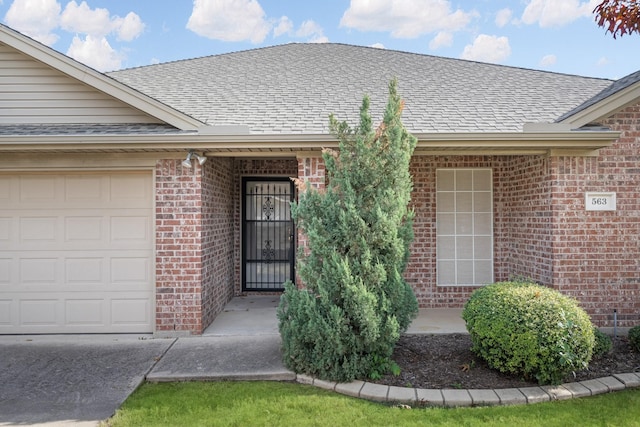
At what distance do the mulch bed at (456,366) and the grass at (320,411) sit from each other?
1.36 feet

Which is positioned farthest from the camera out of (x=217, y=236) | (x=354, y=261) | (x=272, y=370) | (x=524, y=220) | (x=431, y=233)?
(x=431, y=233)

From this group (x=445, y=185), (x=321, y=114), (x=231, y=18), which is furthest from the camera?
(x=231, y=18)

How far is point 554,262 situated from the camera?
20.9 feet

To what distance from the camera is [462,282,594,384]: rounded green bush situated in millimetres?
4406

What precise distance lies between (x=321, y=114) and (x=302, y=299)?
356cm

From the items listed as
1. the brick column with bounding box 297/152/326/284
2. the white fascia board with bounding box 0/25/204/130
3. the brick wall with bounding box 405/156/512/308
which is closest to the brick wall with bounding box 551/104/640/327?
the brick wall with bounding box 405/156/512/308

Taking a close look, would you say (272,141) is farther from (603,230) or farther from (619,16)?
(603,230)

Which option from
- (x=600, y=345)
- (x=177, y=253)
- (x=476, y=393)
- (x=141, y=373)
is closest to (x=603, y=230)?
(x=600, y=345)

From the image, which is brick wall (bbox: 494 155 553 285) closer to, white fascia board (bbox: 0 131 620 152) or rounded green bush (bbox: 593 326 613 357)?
white fascia board (bbox: 0 131 620 152)

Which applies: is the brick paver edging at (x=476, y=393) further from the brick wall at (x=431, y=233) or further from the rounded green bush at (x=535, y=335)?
the brick wall at (x=431, y=233)

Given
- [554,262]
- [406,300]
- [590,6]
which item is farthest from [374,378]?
[590,6]

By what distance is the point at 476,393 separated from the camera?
4.36 m

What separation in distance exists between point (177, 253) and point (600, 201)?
19.8 feet

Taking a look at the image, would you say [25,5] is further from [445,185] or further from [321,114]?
[445,185]
